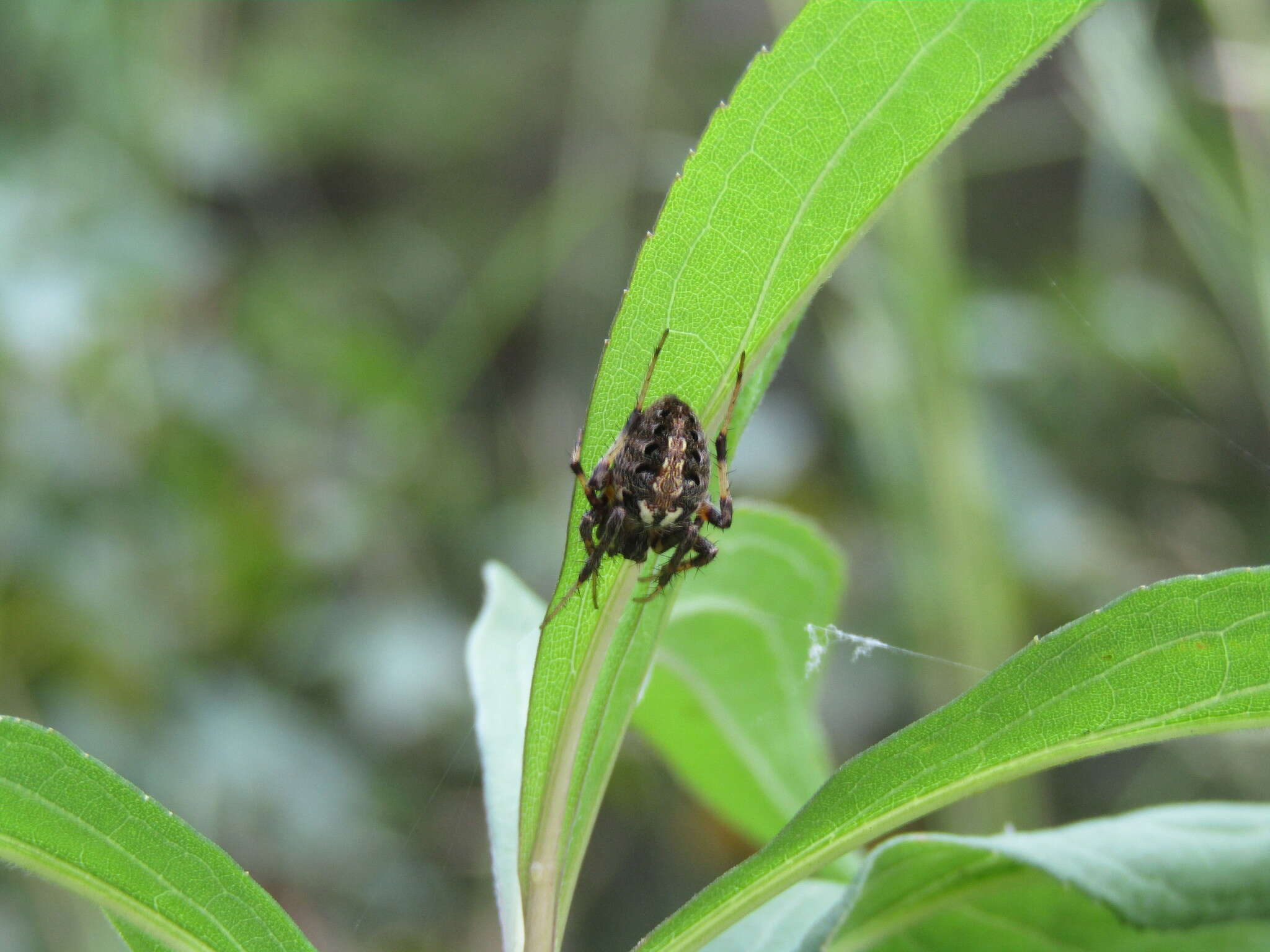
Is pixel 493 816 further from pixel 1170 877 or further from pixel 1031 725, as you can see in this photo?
pixel 1170 877

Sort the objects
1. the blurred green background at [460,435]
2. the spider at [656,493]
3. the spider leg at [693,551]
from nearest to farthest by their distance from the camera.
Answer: the spider at [656,493]
the spider leg at [693,551]
the blurred green background at [460,435]

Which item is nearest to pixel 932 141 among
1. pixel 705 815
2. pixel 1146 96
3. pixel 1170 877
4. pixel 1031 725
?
pixel 1031 725

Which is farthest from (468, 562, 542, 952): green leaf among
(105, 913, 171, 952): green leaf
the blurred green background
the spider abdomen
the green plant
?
the blurred green background

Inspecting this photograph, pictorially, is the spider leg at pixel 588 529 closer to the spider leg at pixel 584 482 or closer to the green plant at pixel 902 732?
the spider leg at pixel 584 482

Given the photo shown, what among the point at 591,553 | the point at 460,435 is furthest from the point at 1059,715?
the point at 460,435

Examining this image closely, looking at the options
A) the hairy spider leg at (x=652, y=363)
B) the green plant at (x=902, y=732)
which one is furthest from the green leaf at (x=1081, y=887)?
the hairy spider leg at (x=652, y=363)

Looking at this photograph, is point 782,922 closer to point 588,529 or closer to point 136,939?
point 588,529

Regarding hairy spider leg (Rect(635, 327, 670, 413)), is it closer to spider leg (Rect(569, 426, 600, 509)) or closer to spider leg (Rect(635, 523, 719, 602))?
spider leg (Rect(569, 426, 600, 509))
